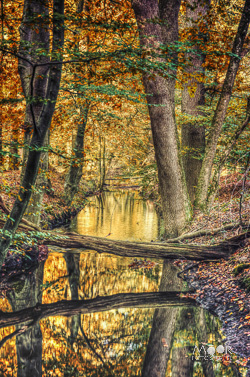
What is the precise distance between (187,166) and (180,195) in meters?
3.15

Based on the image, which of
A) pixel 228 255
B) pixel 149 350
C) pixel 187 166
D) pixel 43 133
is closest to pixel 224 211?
pixel 228 255

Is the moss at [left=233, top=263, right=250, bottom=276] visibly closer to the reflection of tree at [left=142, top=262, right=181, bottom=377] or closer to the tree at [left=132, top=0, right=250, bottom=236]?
the reflection of tree at [left=142, top=262, right=181, bottom=377]

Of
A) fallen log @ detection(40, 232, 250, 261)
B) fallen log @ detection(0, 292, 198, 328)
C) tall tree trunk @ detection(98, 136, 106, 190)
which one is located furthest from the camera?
tall tree trunk @ detection(98, 136, 106, 190)

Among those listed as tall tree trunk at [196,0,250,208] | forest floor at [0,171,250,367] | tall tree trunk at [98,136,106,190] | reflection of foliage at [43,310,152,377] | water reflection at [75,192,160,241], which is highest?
tall tree trunk at [98,136,106,190]

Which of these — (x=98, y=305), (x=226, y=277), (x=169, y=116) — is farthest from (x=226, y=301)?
(x=169, y=116)

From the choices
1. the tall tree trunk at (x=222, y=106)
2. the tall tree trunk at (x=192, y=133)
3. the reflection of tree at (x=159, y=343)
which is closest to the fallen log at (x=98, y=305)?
the reflection of tree at (x=159, y=343)

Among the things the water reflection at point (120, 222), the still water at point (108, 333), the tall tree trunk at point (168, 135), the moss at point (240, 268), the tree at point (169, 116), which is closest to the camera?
the still water at point (108, 333)

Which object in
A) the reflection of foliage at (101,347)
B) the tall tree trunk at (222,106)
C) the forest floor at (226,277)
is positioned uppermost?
the tall tree trunk at (222,106)

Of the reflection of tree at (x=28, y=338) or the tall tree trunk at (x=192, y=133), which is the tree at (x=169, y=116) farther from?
the reflection of tree at (x=28, y=338)

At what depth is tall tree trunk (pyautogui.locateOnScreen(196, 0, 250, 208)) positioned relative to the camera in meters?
8.97

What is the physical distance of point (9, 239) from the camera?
5.25 m

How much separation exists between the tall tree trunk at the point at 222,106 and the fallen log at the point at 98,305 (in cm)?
394

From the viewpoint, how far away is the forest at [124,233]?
15.8ft

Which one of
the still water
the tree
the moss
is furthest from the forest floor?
the tree
